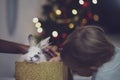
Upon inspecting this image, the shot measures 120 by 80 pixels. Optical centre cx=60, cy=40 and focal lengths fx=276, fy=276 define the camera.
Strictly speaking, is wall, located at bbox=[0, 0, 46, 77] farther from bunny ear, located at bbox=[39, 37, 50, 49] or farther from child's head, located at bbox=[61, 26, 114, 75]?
child's head, located at bbox=[61, 26, 114, 75]

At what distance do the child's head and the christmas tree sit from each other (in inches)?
A: 2.0

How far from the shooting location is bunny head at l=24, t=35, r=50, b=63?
4.22ft

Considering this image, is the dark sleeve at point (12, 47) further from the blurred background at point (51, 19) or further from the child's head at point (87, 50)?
the child's head at point (87, 50)

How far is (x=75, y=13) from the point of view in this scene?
51.6 inches

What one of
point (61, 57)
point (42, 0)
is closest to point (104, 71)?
point (61, 57)

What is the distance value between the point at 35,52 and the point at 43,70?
0.30ft

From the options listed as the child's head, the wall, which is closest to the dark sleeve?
the wall

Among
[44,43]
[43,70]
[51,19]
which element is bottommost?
[43,70]

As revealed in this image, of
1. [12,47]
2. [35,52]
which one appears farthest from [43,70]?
[12,47]

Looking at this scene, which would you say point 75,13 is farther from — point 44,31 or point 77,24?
point 44,31

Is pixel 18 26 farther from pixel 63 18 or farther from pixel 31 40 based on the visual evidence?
pixel 63 18

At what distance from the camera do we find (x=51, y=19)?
52.3 inches

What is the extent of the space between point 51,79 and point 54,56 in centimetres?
11

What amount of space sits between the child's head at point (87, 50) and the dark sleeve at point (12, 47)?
0.21 metres
